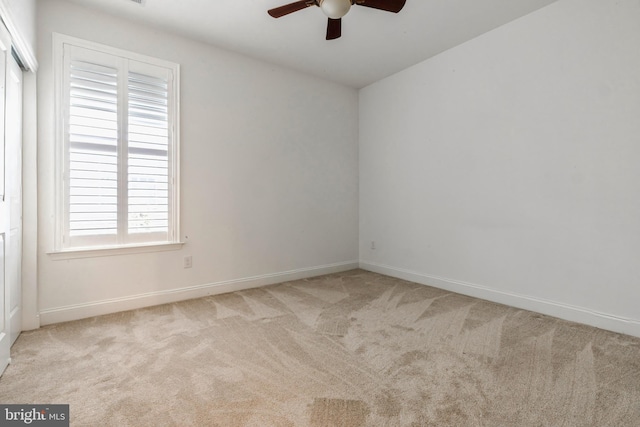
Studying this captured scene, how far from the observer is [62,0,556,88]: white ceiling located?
2828 mm

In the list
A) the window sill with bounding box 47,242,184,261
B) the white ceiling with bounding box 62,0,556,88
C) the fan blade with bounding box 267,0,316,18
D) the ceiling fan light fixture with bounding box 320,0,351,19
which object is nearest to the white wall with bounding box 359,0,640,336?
the white ceiling with bounding box 62,0,556,88

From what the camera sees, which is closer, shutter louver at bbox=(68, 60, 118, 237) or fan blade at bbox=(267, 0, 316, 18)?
fan blade at bbox=(267, 0, 316, 18)

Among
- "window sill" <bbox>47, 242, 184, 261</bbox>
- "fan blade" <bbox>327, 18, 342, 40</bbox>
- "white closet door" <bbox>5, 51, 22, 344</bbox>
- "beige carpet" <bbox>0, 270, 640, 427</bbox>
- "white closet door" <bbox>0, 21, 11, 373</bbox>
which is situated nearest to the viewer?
"beige carpet" <bbox>0, 270, 640, 427</bbox>

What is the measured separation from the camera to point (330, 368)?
→ 198 cm

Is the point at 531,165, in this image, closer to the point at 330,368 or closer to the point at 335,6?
the point at 335,6

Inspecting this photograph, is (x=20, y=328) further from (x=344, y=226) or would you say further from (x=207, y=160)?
(x=344, y=226)

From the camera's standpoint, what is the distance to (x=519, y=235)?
3.09 meters

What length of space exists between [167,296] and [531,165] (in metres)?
3.87

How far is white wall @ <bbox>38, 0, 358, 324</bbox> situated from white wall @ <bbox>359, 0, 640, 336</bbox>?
2.95 feet

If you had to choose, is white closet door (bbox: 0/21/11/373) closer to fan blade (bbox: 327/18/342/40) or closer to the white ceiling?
the white ceiling

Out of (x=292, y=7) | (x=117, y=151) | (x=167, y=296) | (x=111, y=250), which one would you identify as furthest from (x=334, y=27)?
(x=167, y=296)

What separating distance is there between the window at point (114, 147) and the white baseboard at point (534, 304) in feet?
9.77

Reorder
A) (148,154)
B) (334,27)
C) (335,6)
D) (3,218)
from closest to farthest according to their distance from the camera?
(3,218) < (335,6) < (334,27) < (148,154)

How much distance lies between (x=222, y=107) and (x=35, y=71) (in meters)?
1.59
